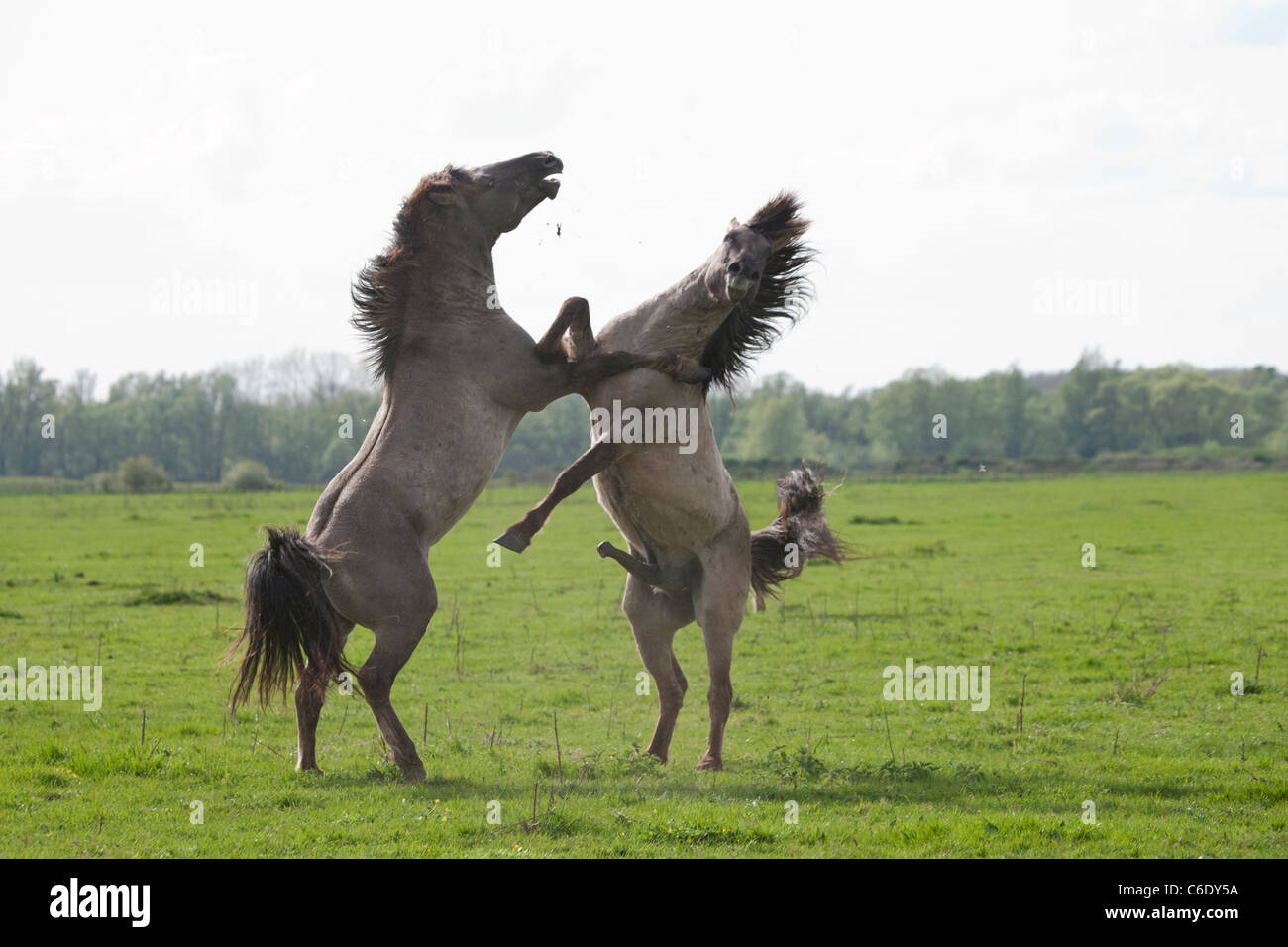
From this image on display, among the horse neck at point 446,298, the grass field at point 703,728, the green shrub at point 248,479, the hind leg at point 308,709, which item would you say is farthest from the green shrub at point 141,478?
the horse neck at point 446,298

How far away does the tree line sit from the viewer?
74.9 meters

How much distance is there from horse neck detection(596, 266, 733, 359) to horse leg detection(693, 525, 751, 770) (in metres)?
1.33

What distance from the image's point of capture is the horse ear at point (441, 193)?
7.46 meters

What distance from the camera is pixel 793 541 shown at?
8820 millimetres

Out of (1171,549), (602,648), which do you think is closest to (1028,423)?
(1171,549)

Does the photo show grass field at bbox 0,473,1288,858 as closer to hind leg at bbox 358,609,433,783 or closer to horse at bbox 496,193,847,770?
hind leg at bbox 358,609,433,783

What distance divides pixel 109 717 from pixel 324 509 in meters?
3.93

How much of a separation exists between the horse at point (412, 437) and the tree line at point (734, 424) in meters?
55.2

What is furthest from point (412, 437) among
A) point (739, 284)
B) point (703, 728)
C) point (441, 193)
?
point (703, 728)

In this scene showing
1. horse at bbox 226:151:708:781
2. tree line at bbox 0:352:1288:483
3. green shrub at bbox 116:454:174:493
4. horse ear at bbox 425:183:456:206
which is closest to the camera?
horse at bbox 226:151:708:781

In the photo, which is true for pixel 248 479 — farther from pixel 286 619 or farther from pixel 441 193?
pixel 286 619

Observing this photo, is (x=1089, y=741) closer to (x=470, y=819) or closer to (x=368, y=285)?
(x=470, y=819)

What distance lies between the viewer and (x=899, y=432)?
81750mm

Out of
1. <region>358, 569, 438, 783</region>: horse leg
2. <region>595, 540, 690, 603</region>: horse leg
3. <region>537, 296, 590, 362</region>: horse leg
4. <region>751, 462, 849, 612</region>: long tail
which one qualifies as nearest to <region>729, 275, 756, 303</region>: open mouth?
<region>537, 296, 590, 362</region>: horse leg
